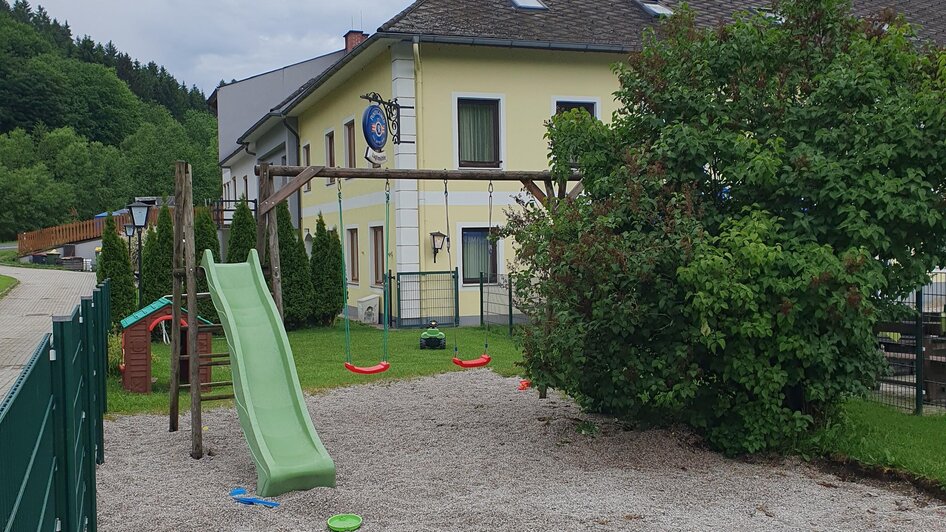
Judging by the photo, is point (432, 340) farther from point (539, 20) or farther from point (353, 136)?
point (539, 20)

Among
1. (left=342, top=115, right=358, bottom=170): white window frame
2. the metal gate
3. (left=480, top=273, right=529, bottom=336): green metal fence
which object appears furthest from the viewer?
(left=342, top=115, right=358, bottom=170): white window frame

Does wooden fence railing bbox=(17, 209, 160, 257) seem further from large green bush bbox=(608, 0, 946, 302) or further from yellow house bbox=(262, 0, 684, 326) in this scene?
large green bush bbox=(608, 0, 946, 302)

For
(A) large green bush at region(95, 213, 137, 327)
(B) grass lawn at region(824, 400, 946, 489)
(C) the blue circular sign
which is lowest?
(B) grass lawn at region(824, 400, 946, 489)

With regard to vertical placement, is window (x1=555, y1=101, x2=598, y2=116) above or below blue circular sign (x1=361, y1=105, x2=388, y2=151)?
above

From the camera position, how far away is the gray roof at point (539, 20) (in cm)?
1959

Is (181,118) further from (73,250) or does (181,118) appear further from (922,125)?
(922,125)

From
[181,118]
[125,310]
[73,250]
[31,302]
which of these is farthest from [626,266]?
[181,118]

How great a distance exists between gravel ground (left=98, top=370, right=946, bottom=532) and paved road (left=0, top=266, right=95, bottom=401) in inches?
91.0

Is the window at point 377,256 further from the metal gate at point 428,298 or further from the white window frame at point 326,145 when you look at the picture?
the white window frame at point 326,145

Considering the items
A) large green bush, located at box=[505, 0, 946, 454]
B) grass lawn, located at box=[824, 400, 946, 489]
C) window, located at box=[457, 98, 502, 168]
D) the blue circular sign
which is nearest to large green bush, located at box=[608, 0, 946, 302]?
large green bush, located at box=[505, 0, 946, 454]

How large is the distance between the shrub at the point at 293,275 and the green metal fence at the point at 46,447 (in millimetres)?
14169

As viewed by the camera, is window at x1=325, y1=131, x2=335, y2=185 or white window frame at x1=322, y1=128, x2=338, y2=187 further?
A: window at x1=325, y1=131, x2=335, y2=185

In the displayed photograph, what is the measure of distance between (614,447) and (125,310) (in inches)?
437

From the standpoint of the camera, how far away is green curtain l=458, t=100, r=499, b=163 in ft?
66.4
